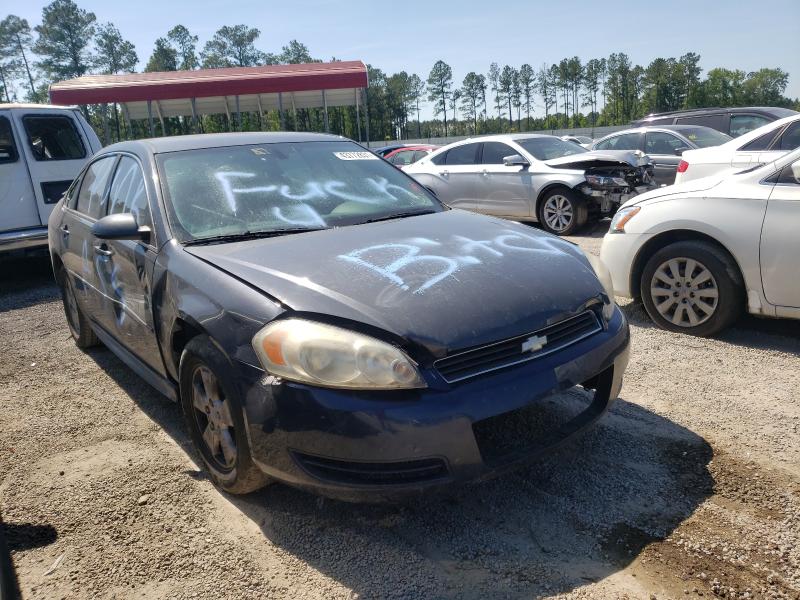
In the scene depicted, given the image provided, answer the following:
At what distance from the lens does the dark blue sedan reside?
2.11 meters

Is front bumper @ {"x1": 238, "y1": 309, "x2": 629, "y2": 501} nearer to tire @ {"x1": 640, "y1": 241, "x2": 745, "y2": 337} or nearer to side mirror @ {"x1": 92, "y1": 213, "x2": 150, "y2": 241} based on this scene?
side mirror @ {"x1": 92, "y1": 213, "x2": 150, "y2": 241}

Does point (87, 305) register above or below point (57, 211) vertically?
below

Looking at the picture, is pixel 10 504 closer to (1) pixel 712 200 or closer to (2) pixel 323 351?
(2) pixel 323 351

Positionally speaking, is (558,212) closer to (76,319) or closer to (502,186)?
(502,186)

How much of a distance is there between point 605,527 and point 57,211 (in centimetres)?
466

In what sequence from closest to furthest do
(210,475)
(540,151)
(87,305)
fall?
1. (210,475)
2. (87,305)
3. (540,151)

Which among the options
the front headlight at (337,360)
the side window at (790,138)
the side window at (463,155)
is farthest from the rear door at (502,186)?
the front headlight at (337,360)

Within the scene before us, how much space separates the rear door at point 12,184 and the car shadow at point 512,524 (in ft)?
20.7

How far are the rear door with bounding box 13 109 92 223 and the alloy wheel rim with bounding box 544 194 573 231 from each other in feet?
21.9

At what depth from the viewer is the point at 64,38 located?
7444 cm

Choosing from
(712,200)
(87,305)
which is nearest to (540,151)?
(712,200)

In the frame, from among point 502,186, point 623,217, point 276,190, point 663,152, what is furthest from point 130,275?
point 663,152

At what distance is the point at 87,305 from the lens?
4.27 metres

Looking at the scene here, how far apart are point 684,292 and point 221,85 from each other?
21.5 m
